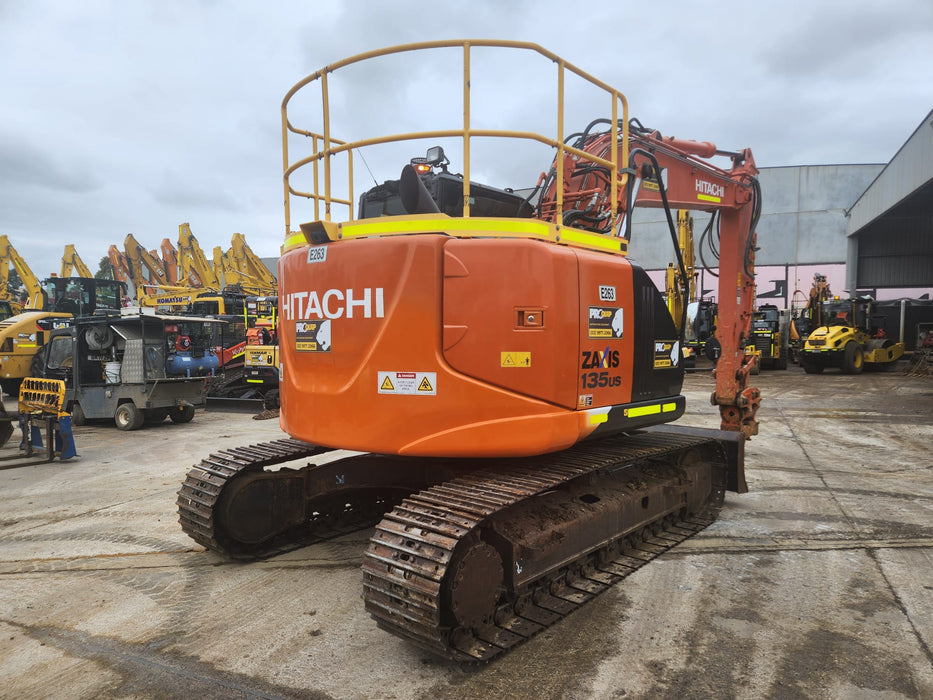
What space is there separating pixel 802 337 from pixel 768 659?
2600 cm

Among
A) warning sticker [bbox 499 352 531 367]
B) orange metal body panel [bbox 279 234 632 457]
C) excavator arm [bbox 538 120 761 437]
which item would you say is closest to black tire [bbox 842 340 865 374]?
excavator arm [bbox 538 120 761 437]

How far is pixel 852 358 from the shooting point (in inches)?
877

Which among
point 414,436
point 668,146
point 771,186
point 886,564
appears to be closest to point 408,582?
point 414,436

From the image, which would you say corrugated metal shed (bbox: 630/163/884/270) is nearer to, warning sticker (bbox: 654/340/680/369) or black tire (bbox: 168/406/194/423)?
black tire (bbox: 168/406/194/423)

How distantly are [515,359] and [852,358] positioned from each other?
900 inches

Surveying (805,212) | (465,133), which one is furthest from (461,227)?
(805,212)

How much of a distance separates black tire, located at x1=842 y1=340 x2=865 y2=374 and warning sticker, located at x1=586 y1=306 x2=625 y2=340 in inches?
843

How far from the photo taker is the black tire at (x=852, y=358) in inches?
867

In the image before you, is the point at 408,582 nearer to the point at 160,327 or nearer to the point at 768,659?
the point at 768,659

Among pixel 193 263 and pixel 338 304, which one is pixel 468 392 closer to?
pixel 338 304

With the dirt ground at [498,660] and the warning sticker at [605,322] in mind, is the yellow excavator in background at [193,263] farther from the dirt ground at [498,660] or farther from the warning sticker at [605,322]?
the warning sticker at [605,322]

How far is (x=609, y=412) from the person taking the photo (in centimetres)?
409

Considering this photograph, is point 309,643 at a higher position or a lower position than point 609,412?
lower

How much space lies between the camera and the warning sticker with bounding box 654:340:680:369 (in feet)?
15.1
